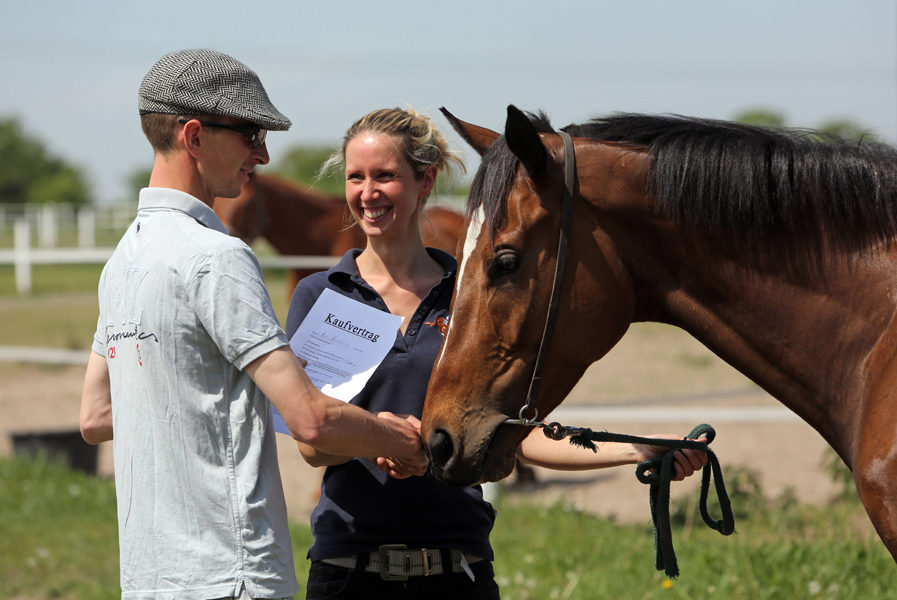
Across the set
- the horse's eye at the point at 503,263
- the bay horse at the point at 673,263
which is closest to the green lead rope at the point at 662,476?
the bay horse at the point at 673,263

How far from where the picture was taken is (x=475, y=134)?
251cm

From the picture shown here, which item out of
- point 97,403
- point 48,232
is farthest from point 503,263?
point 48,232

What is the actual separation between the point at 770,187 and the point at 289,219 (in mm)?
6533

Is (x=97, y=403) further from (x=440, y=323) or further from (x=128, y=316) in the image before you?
(x=440, y=323)

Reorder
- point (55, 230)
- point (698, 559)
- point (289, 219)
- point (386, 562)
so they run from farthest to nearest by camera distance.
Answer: point (55, 230) < point (289, 219) < point (698, 559) < point (386, 562)

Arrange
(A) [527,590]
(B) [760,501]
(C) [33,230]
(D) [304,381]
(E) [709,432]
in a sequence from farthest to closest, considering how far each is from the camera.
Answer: (C) [33,230], (B) [760,501], (A) [527,590], (E) [709,432], (D) [304,381]

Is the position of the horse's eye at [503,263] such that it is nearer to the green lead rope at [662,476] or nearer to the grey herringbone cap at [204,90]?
the green lead rope at [662,476]

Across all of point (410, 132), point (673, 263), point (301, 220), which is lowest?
point (301, 220)

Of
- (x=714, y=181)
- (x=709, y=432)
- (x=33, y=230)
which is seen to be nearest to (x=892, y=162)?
(x=714, y=181)

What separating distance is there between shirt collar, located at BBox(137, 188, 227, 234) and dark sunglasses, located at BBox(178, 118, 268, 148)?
0.16m

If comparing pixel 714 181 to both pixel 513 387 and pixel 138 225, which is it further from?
pixel 138 225

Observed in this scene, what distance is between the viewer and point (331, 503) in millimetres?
2535

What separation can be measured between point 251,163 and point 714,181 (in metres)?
1.12

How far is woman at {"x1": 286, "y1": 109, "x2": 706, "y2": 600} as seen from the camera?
245 cm
